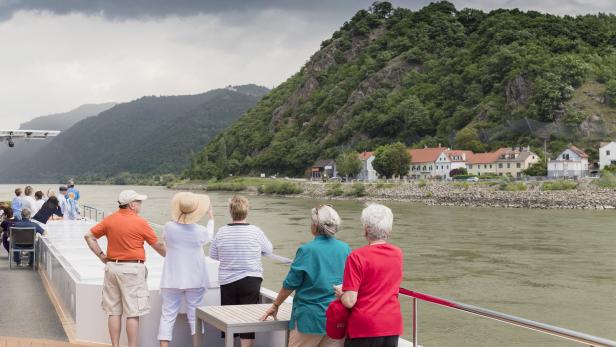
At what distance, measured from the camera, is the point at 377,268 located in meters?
3.56

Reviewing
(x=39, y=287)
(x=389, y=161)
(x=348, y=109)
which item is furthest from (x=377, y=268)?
(x=348, y=109)

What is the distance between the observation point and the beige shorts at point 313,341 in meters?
A: 4.06

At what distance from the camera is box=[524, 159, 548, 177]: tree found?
81.3m

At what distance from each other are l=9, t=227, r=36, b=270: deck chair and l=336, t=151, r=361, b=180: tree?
97.4 m

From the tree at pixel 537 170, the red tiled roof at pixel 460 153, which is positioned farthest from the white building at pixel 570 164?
the red tiled roof at pixel 460 153

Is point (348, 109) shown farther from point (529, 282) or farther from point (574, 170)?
point (529, 282)

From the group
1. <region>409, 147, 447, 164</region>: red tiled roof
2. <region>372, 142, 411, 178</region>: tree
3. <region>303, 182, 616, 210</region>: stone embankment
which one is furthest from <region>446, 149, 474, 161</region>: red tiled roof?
<region>303, 182, 616, 210</region>: stone embankment

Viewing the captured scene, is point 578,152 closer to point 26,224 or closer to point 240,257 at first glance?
point 26,224

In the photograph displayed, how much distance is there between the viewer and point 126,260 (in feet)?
17.7

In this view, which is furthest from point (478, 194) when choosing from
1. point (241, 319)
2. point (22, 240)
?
point (241, 319)

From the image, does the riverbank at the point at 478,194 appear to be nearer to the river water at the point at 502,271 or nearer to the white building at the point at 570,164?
the white building at the point at 570,164

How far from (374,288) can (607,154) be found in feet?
289

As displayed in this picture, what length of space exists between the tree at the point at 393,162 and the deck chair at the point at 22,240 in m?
88.1

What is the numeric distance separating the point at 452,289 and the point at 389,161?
3149 inches
